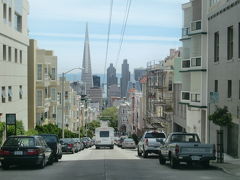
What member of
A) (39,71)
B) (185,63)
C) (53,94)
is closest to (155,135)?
(185,63)

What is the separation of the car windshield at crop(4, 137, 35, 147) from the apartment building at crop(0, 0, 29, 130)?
1470 cm

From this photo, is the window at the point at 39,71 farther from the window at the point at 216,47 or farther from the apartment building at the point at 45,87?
the window at the point at 216,47

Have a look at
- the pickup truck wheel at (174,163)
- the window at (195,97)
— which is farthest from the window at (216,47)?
the pickup truck wheel at (174,163)

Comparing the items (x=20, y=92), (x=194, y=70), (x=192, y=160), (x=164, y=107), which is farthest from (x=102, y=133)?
(x=192, y=160)

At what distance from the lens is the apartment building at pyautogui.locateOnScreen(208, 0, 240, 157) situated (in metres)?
30.4

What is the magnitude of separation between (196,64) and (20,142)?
23524 millimetres

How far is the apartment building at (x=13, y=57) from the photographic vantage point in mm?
40344

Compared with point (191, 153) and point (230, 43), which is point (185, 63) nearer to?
point (230, 43)

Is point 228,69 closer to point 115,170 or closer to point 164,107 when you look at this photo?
point 115,170

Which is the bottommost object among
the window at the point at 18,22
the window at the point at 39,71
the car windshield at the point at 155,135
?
the car windshield at the point at 155,135

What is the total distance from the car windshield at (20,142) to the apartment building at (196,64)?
22.0 m

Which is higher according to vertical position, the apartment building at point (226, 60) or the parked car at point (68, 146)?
the apartment building at point (226, 60)

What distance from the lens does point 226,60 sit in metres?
33.3

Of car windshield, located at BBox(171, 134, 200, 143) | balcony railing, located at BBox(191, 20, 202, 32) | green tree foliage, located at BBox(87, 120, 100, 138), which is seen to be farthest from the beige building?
green tree foliage, located at BBox(87, 120, 100, 138)
